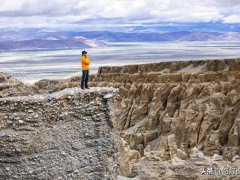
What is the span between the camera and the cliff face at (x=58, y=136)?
16.2 metres

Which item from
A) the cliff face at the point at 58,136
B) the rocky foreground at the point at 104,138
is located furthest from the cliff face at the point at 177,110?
the cliff face at the point at 58,136

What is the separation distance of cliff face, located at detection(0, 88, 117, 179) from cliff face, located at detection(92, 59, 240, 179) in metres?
9.81

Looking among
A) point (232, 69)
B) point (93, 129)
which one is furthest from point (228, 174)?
point (232, 69)

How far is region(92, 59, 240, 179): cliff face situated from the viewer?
4003cm

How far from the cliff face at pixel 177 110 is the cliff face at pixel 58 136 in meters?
9.81

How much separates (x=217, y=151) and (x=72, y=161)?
23.5m

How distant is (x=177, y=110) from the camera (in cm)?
5634

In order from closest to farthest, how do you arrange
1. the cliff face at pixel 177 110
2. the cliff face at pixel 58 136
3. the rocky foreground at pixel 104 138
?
1. the cliff face at pixel 58 136
2. the rocky foreground at pixel 104 138
3. the cliff face at pixel 177 110

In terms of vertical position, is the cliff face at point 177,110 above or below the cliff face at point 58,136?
below

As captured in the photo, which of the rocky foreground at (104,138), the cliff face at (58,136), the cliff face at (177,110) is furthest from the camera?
the cliff face at (177,110)

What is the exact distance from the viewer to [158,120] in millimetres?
55594

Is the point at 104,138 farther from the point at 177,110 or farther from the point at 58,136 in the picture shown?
the point at 177,110

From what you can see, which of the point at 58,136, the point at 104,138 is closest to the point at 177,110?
the point at 104,138

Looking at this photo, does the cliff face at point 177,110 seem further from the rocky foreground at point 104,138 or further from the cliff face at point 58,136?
the cliff face at point 58,136
